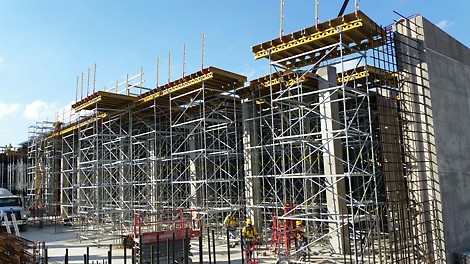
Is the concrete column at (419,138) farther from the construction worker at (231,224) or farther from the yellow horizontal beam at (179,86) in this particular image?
the yellow horizontal beam at (179,86)

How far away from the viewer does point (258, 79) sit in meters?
16.2

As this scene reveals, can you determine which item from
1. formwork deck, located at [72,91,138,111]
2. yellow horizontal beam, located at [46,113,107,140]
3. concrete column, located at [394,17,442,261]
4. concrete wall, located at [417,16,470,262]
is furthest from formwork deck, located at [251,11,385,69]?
yellow horizontal beam, located at [46,113,107,140]

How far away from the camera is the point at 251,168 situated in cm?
1712

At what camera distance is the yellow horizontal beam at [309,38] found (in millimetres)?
10500

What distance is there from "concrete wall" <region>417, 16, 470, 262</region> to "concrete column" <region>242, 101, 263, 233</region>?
7604 mm

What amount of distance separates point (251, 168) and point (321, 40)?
729 centimetres

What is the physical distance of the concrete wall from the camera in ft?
35.0

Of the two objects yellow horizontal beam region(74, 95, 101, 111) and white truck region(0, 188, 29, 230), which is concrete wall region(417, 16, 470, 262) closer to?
yellow horizontal beam region(74, 95, 101, 111)

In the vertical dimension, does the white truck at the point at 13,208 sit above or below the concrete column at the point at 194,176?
below

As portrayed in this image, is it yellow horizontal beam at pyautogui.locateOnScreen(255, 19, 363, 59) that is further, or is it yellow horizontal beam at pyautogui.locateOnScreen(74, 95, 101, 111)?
yellow horizontal beam at pyautogui.locateOnScreen(74, 95, 101, 111)

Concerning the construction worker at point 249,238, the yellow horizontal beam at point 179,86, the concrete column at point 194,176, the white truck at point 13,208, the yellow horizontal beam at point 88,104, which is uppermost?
the yellow horizontal beam at point 179,86

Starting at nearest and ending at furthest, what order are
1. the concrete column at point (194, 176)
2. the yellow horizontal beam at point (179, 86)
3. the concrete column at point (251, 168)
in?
the yellow horizontal beam at point (179, 86) < the concrete column at point (251, 168) < the concrete column at point (194, 176)

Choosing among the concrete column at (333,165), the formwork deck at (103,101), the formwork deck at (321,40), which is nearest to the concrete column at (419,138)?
the formwork deck at (321,40)

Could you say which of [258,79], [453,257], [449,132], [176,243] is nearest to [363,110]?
[258,79]
